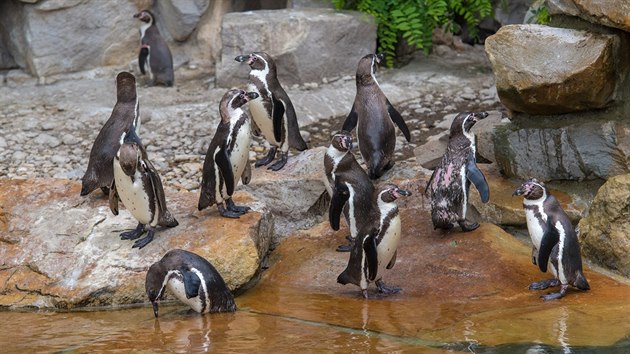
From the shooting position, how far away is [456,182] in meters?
7.05

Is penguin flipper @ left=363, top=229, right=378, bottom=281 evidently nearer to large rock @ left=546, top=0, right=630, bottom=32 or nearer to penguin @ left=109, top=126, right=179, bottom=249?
penguin @ left=109, top=126, right=179, bottom=249

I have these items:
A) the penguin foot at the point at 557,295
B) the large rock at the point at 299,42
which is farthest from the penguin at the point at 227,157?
the large rock at the point at 299,42

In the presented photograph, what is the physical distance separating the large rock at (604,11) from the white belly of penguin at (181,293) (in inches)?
119

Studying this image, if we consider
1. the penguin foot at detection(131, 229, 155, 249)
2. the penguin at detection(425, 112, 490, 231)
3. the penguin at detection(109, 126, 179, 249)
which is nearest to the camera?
the penguin at detection(109, 126, 179, 249)

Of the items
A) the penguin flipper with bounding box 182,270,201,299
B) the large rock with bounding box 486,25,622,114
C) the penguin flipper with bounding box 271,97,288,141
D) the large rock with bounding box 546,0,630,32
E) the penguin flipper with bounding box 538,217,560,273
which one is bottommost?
the penguin flipper with bounding box 182,270,201,299

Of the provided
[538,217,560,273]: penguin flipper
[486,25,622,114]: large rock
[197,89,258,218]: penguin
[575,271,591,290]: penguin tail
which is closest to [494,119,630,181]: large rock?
[486,25,622,114]: large rock

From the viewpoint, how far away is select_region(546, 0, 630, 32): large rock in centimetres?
664

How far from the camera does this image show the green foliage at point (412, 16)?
11438 mm

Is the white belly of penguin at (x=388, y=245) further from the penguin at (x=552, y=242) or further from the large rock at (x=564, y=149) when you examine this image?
the large rock at (x=564, y=149)

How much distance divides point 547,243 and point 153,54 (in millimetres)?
6499

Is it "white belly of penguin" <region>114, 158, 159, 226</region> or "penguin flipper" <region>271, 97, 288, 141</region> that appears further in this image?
"penguin flipper" <region>271, 97, 288, 141</region>

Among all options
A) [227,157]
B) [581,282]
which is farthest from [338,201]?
[581,282]

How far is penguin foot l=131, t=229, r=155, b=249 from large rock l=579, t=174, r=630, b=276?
Answer: 9.08ft

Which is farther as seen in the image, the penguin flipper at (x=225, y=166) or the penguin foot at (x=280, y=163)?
the penguin foot at (x=280, y=163)
